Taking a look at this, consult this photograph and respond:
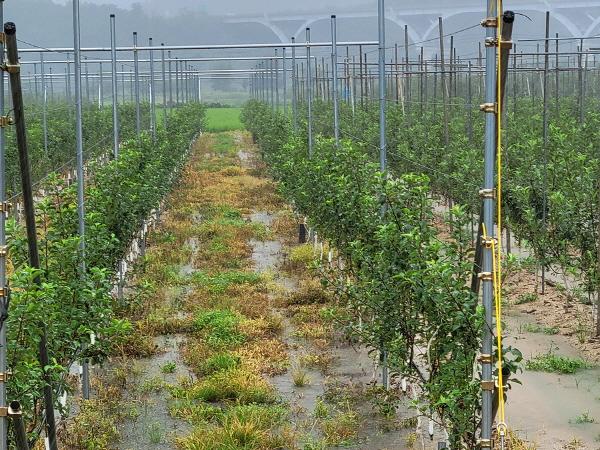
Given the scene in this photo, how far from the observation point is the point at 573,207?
1028 cm

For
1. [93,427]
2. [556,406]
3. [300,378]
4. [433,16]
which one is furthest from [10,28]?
[433,16]

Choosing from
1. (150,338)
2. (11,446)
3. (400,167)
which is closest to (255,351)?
(150,338)

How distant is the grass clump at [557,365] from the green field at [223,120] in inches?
1661

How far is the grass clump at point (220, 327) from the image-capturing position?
33.9 ft

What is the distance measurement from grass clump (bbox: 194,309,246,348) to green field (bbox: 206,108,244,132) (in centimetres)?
3978

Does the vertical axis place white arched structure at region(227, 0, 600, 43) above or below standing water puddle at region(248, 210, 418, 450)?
above

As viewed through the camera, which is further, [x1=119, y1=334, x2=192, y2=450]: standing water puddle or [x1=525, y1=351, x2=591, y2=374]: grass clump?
[x1=525, y1=351, x2=591, y2=374]: grass clump

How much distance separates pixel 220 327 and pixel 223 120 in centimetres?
4784

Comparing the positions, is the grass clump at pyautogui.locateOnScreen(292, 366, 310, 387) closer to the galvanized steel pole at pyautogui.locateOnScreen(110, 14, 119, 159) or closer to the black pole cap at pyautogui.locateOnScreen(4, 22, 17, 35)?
the galvanized steel pole at pyautogui.locateOnScreen(110, 14, 119, 159)

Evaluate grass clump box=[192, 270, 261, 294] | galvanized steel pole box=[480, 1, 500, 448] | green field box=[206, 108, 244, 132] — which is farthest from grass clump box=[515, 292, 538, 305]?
green field box=[206, 108, 244, 132]

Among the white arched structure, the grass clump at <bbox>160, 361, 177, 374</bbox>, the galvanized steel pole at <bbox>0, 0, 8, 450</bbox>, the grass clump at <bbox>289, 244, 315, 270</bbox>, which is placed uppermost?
the white arched structure

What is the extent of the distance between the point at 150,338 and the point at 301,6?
77.3 meters

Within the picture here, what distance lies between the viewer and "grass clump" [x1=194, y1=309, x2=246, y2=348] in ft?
33.9

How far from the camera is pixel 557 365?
9.29 metres
